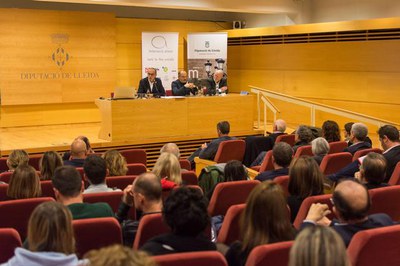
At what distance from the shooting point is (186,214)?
2.78m

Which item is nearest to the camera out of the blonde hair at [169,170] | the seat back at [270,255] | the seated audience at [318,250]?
the seated audience at [318,250]

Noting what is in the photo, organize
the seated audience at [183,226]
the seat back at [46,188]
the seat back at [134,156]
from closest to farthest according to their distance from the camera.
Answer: the seated audience at [183,226] < the seat back at [46,188] < the seat back at [134,156]

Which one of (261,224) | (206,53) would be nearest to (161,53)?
(206,53)

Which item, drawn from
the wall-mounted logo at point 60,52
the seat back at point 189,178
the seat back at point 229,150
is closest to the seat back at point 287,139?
the seat back at point 229,150

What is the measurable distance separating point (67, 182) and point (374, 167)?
2231mm

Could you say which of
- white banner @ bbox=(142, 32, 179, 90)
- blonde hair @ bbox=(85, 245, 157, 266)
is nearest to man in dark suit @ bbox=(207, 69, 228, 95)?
white banner @ bbox=(142, 32, 179, 90)

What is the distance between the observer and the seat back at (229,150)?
7293 mm

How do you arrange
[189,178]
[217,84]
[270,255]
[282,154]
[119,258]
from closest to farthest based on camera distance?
[119,258] → [270,255] → [282,154] → [189,178] → [217,84]

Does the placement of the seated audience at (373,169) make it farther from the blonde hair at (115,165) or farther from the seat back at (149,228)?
the blonde hair at (115,165)

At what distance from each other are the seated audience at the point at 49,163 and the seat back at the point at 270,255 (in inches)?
115

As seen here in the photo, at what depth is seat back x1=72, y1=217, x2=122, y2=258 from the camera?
315 cm

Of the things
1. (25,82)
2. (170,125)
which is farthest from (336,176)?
(25,82)

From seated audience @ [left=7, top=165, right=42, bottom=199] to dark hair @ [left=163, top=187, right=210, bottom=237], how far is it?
1672 mm

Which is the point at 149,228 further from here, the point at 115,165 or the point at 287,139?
the point at 287,139
